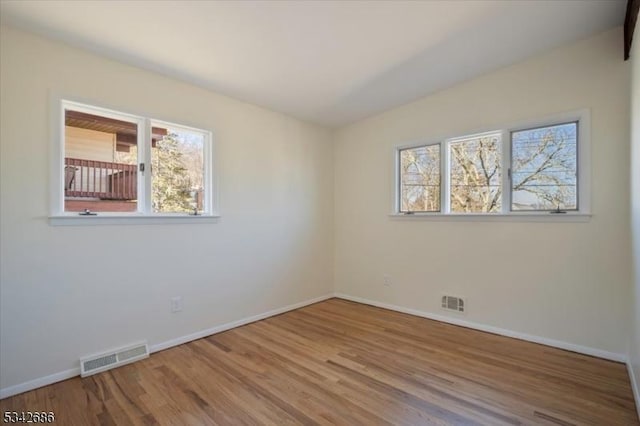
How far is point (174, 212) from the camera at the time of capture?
118 inches

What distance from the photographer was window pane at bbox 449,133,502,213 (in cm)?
327

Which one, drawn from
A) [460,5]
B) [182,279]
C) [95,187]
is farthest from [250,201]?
[460,5]

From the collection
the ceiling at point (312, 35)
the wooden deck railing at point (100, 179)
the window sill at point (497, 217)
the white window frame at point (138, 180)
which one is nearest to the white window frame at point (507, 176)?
the window sill at point (497, 217)

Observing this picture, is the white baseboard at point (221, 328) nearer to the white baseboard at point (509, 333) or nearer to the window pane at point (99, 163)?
the white baseboard at point (509, 333)

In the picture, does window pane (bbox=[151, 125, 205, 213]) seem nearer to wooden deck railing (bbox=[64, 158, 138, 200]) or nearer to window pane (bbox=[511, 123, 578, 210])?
wooden deck railing (bbox=[64, 158, 138, 200])

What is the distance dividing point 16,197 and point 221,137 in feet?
5.59

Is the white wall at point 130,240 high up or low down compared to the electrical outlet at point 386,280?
up

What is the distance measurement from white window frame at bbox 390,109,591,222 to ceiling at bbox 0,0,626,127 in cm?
63

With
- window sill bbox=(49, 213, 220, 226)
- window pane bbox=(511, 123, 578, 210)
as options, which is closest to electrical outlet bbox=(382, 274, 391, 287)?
window pane bbox=(511, 123, 578, 210)

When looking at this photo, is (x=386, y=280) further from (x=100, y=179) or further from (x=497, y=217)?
(x=100, y=179)

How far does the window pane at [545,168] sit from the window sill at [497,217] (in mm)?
99

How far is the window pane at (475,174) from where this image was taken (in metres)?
3.27

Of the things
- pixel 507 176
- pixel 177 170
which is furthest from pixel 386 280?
pixel 177 170

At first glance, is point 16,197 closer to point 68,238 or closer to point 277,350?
point 68,238
